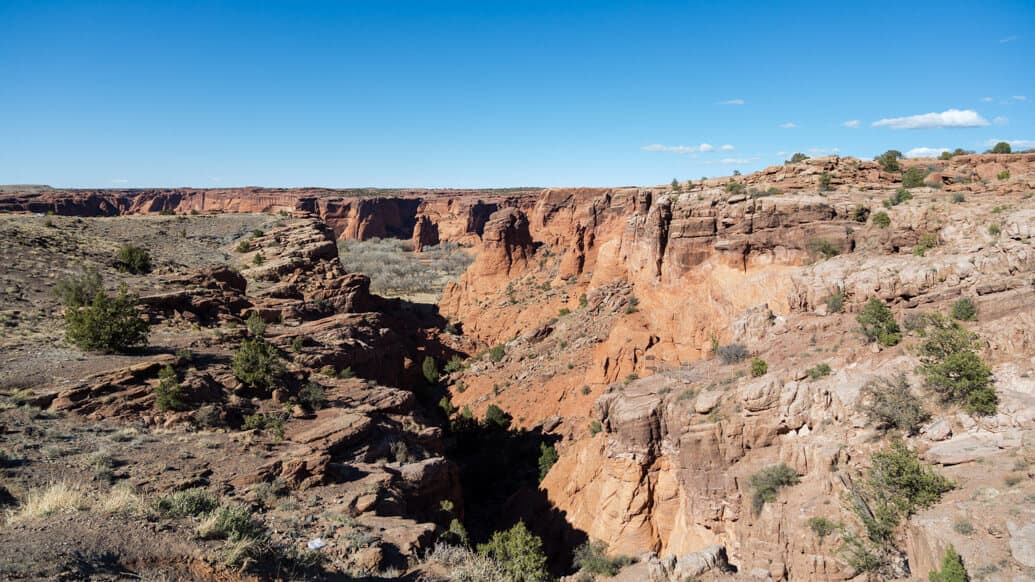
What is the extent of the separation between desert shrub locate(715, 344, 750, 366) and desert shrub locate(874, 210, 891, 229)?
799 cm

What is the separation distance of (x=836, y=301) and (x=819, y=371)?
474 centimetres

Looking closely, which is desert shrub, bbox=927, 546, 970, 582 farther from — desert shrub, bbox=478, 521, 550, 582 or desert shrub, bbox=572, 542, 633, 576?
desert shrub, bbox=572, 542, 633, 576

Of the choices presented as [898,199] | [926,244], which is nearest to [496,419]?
[926,244]

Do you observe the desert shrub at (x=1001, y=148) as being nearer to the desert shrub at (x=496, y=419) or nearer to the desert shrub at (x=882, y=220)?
the desert shrub at (x=882, y=220)

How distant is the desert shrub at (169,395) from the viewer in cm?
1591

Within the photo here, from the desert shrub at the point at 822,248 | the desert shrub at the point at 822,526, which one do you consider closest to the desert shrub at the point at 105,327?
the desert shrub at the point at 822,526

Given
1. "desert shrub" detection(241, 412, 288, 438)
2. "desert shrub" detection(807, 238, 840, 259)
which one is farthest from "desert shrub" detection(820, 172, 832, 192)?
"desert shrub" detection(241, 412, 288, 438)

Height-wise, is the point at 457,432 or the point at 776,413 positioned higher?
the point at 776,413

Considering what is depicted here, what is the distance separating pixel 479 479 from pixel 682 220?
1741 centimetres

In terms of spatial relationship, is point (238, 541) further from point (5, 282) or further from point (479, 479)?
point (5, 282)

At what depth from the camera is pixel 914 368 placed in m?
15.3

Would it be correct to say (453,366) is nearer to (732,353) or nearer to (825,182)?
(732,353)

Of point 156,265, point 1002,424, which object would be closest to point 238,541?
point 1002,424

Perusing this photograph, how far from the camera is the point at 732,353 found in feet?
71.7
